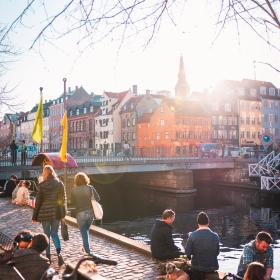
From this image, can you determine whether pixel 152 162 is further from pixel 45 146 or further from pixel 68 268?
pixel 45 146

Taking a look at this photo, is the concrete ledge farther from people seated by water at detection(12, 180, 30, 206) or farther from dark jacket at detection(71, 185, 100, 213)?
people seated by water at detection(12, 180, 30, 206)

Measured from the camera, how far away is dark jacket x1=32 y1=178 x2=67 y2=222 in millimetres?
8344

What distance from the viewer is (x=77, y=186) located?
902 cm

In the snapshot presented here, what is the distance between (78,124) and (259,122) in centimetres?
3641

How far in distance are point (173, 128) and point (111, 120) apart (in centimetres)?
1269

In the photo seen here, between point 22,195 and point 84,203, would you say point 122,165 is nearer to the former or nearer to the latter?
point 22,195

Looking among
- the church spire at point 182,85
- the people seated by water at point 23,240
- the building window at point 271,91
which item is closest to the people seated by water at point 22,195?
the people seated by water at point 23,240

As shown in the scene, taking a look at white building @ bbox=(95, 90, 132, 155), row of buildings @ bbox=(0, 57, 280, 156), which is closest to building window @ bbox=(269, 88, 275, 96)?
row of buildings @ bbox=(0, 57, 280, 156)

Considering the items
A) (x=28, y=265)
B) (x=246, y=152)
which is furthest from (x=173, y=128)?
(x=28, y=265)

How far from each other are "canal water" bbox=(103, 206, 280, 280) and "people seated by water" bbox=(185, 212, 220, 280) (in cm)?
802

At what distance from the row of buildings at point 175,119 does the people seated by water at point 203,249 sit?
5492cm

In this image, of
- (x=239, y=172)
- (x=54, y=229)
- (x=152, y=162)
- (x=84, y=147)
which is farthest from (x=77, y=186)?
(x=84, y=147)

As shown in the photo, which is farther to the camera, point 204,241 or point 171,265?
point 204,241

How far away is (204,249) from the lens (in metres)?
7.23
